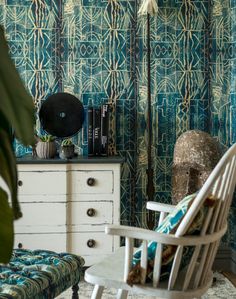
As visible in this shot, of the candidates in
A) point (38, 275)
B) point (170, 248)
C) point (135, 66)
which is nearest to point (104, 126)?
point (135, 66)

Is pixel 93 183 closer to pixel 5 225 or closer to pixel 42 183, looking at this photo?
pixel 42 183

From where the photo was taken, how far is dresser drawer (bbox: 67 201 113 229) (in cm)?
342

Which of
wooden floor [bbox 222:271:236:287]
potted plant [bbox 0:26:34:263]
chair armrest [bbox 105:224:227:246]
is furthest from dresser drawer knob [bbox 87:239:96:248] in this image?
potted plant [bbox 0:26:34:263]

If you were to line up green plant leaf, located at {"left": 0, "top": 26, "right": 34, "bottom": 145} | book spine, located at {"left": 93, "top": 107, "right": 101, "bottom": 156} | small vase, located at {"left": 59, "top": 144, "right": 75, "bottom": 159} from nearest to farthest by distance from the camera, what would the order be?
green plant leaf, located at {"left": 0, "top": 26, "right": 34, "bottom": 145}
small vase, located at {"left": 59, "top": 144, "right": 75, "bottom": 159}
book spine, located at {"left": 93, "top": 107, "right": 101, "bottom": 156}

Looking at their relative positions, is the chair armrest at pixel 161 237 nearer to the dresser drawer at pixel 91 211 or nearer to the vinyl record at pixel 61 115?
the dresser drawer at pixel 91 211

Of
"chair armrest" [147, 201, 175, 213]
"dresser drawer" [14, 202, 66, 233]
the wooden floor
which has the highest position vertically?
"chair armrest" [147, 201, 175, 213]

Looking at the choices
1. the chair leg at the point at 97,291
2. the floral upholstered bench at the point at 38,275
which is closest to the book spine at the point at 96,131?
the floral upholstered bench at the point at 38,275

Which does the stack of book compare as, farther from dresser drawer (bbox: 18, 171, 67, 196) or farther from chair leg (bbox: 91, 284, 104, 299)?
chair leg (bbox: 91, 284, 104, 299)

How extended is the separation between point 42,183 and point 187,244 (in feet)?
5.72

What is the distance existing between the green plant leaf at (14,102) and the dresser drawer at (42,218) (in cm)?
289

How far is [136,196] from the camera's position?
3912 millimetres

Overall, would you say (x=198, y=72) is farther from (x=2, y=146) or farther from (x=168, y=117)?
(x=2, y=146)

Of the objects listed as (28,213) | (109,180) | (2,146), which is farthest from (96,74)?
(2,146)

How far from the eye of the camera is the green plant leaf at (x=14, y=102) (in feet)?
1.65
